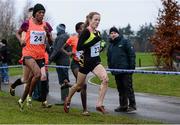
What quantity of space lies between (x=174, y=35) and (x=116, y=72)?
1980 cm

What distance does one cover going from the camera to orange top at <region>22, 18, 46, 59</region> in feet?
36.4

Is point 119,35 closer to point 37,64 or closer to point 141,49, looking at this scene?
point 37,64

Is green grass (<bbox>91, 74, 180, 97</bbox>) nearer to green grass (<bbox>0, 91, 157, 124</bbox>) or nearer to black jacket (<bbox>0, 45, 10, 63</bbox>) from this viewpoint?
black jacket (<bbox>0, 45, 10, 63</bbox>)

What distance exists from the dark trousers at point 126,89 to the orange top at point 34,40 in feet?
6.92

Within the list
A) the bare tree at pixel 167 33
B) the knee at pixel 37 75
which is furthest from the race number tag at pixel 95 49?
the bare tree at pixel 167 33

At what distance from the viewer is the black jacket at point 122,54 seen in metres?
12.1

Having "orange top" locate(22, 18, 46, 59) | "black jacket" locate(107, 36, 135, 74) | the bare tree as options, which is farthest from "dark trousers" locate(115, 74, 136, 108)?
the bare tree

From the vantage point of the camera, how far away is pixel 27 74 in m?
11.4

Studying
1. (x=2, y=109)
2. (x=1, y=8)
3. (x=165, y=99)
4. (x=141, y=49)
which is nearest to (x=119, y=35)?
(x=2, y=109)

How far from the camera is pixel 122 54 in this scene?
1216 centimetres

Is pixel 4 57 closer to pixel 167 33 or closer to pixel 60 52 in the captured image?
pixel 60 52

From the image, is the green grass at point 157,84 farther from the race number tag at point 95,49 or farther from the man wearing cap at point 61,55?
the race number tag at point 95,49

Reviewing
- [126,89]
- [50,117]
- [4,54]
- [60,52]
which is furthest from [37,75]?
[4,54]

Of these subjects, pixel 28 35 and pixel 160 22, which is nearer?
pixel 28 35
